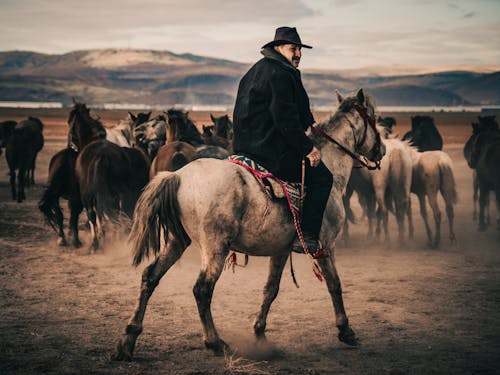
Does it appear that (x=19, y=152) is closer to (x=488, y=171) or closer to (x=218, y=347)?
(x=488, y=171)

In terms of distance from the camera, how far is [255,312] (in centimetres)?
702

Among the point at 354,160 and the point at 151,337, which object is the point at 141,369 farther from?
the point at 354,160

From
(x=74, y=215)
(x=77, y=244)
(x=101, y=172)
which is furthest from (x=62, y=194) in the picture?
(x=101, y=172)

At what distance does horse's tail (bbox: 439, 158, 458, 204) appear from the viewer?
38.2ft

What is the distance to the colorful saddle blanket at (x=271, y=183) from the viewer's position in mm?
5293

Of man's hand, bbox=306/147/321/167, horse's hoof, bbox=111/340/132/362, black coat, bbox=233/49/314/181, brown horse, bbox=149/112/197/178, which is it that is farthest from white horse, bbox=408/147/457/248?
horse's hoof, bbox=111/340/132/362

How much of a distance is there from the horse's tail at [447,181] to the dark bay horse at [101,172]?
5.70 m

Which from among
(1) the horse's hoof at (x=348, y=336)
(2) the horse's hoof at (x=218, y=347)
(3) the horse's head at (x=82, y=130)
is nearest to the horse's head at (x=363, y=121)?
(1) the horse's hoof at (x=348, y=336)

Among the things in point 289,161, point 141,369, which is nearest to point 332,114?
point 289,161

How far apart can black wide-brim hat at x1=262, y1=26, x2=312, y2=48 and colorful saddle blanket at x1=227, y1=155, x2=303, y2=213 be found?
40.9 inches

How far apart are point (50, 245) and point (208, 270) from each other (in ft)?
22.2

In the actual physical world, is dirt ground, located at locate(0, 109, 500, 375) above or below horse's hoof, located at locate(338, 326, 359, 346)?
below

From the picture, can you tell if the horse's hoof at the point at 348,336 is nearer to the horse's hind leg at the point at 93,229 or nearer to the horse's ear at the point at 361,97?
the horse's ear at the point at 361,97

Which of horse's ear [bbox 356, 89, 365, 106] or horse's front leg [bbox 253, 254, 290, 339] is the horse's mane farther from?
horse's front leg [bbox 253, 254, 290, 339]
